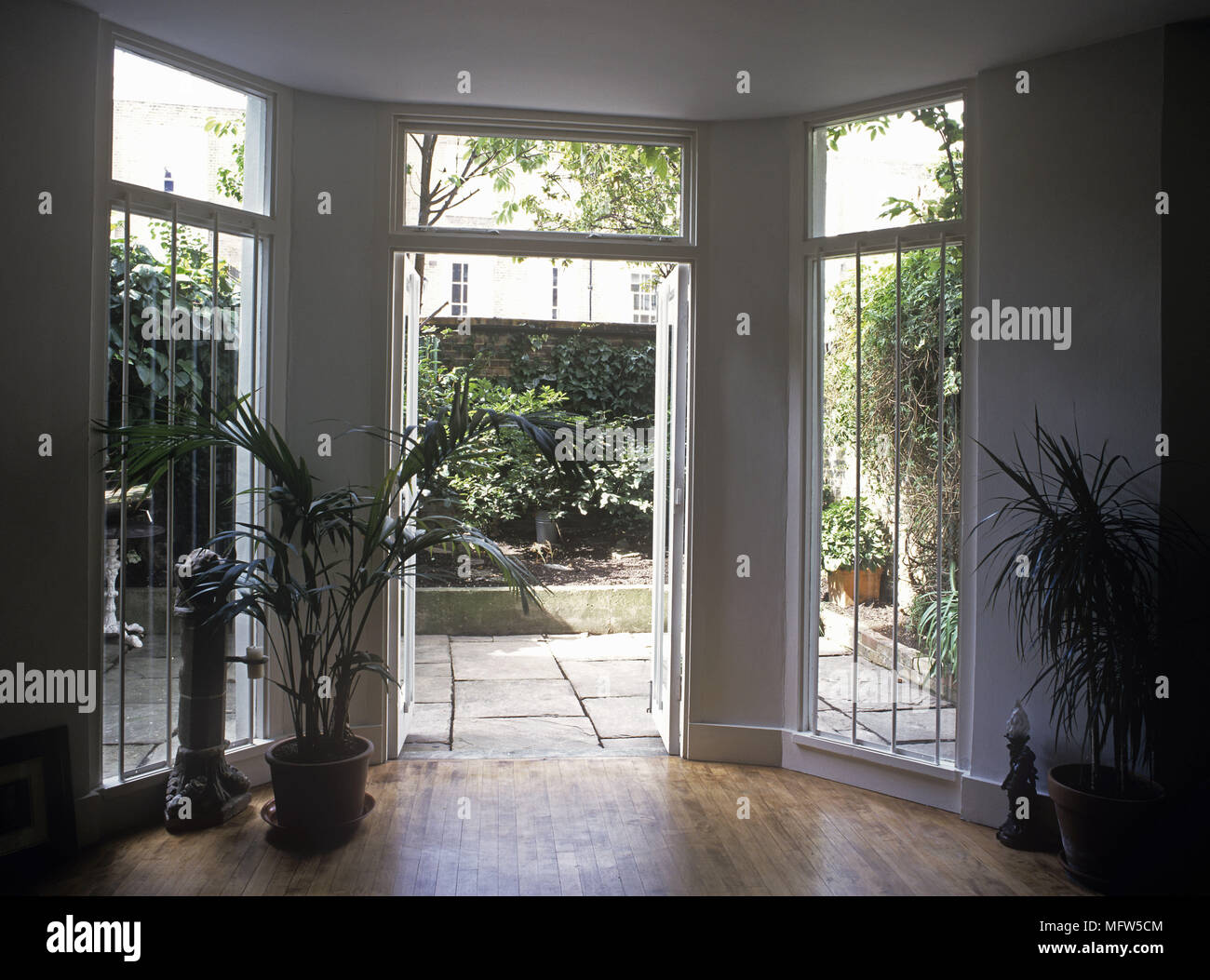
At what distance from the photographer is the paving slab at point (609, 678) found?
210 inches

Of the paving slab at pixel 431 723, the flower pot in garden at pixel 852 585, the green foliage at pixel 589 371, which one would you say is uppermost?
the green foliage at pixel 589 371

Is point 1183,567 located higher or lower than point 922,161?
lower

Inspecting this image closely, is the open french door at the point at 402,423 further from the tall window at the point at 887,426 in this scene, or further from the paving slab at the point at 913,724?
the paving slab at the point at 913,724

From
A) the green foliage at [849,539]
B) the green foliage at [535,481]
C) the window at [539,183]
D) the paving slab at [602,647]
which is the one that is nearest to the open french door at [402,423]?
the window at [539,183]

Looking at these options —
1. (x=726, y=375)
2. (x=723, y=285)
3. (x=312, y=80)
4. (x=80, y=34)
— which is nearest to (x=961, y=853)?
(x=726, y=375)

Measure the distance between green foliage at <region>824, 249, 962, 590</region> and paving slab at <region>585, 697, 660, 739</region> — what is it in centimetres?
159

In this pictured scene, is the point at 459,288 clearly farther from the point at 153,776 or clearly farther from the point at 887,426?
the point at 153,776

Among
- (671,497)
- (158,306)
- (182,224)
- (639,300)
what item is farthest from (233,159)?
(639,300)

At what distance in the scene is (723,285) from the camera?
13.5 ft

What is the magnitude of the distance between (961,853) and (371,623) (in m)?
2.41

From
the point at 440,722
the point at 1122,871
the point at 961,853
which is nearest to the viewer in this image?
the point at 1122,871

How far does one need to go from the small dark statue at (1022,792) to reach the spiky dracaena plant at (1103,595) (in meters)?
0.12
